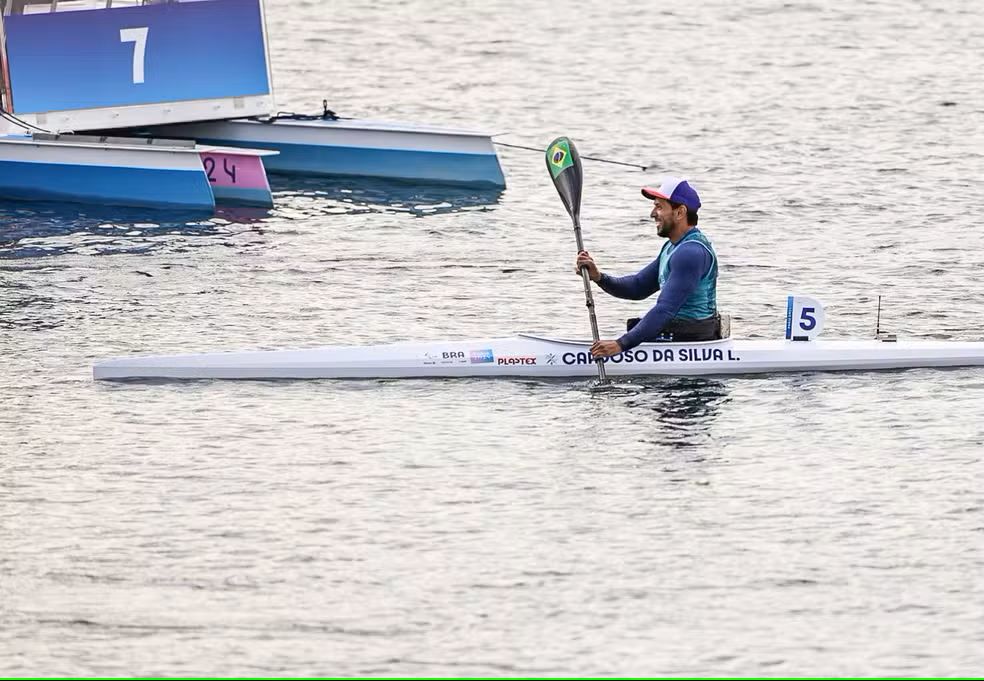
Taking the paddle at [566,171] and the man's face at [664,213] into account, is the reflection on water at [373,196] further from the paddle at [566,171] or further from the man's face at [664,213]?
the man's face at [664,213]

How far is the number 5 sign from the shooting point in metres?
16.8

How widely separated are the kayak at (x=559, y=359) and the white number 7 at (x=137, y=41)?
9.93 m

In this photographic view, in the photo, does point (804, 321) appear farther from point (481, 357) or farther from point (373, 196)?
point (373, 196)

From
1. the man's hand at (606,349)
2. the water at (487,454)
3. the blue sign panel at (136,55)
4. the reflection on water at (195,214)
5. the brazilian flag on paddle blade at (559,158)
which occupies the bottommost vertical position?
the water at (487,454)

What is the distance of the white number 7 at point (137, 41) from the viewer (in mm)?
26156

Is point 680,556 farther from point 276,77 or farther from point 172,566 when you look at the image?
point 276,77

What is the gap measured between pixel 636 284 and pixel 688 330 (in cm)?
66

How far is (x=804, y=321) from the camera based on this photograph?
668 inches

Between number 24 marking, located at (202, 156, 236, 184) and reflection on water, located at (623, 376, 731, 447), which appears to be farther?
number 24 marking, located at (202, 156, 236, 184)

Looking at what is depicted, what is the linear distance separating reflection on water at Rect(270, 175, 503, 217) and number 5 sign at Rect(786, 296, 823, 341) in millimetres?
9052

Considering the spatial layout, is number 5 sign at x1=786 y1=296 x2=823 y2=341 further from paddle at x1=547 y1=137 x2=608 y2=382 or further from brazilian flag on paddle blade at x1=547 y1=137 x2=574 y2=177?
brazilian flag on paddle blade at x1=547 y1=137 x2=574 y2=177

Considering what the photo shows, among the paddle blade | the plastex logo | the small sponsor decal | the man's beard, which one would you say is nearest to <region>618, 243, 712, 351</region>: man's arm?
the man's beard

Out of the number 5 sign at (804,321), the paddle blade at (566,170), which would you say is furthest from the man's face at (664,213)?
the paddle blade at (566,170)

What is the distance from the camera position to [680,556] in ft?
42.2
